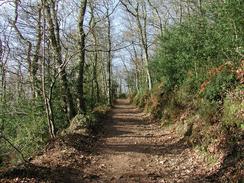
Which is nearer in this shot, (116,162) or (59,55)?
(116,162)

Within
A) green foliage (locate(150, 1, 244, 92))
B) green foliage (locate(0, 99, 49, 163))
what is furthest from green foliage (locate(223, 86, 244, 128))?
green foliage (locate(0, 99, 49, 163))

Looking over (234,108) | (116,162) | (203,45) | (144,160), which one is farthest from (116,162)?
(203,45)

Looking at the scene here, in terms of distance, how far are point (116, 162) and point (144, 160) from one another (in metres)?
0.88

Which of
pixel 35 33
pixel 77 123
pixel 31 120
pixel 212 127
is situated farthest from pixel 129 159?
pixel 31 120

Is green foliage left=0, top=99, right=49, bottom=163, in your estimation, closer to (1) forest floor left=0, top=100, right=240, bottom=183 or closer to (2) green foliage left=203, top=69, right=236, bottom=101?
(1) forest floor left=0, top=100, right=240, bottom=183

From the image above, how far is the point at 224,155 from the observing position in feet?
28.0

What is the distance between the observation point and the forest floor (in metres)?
8.02

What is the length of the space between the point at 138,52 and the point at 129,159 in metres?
41.0

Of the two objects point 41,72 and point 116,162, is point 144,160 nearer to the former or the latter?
point 116,162

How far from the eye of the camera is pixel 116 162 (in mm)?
9969

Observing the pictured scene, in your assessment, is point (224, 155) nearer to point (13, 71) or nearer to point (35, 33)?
point (35, 33)

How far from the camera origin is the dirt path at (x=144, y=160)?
27.5 ft

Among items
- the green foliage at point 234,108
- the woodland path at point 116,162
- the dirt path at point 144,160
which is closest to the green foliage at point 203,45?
the green foliage at point 234,108

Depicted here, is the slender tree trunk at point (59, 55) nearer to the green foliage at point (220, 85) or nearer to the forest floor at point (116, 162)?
the forest floor at point (116, 162)
